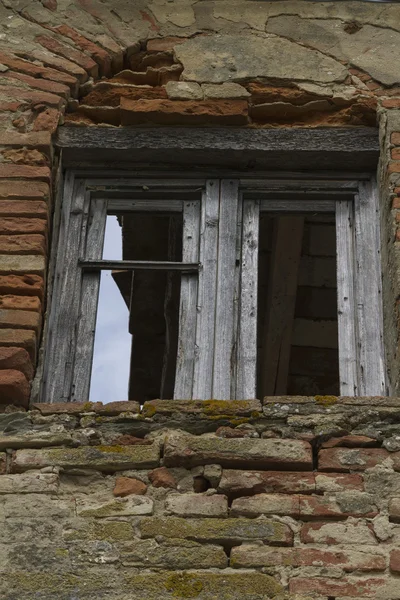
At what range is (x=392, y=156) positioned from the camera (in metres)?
5.17

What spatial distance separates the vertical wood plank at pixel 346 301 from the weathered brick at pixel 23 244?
118cm

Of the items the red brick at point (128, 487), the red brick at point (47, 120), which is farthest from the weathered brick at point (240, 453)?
the red brick at point (47, 120)

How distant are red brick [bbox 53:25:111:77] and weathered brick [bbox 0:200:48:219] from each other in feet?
2.84

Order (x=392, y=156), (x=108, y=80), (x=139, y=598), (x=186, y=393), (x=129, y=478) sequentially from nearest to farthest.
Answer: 1. (x=139, y=598)
2. (x=129, y=478)
3. (x=186, y=393)
4. (x=392, y=156)
5. (x=108, y=80)

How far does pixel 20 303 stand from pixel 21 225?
1.24ft

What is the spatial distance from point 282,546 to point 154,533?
404mm

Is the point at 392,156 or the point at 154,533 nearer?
the point at 154,533

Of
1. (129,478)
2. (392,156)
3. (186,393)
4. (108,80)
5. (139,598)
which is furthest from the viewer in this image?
(108,80)

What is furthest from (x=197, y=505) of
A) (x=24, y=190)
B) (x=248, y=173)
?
(x=248, y=173)

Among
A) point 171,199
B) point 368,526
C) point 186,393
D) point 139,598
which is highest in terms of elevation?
point 171,199

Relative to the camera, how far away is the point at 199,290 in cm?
502

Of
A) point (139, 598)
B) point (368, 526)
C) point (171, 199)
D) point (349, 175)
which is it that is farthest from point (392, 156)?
point (139, 598)

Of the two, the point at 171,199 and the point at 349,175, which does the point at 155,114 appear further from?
the point at 349,175

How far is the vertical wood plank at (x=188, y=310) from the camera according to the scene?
4781 millimetres
